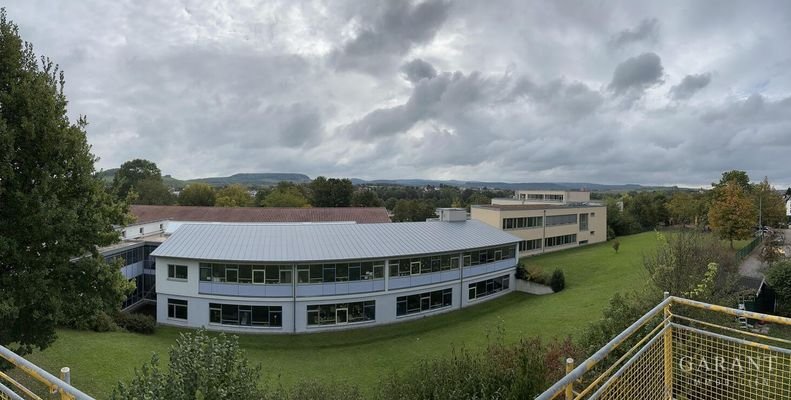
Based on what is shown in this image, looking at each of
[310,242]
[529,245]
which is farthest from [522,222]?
[310,242]

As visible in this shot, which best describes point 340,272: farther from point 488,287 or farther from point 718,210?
point 718,210

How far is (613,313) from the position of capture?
1301 cm

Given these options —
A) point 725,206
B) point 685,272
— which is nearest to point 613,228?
point 725,206

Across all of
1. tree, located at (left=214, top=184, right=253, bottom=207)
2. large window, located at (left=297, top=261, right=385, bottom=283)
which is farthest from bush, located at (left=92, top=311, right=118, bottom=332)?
tree, located at (left=214, top=184, right=253, bottom=207)

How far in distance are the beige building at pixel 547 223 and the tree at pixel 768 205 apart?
17265 millimetres

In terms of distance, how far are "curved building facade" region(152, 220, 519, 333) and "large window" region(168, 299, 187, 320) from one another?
6 centimetres

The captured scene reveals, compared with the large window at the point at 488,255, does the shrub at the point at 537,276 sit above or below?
below

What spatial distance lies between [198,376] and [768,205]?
68.9m

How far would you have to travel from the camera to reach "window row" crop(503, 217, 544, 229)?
5020 centimetres

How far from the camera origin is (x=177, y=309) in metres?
29.3

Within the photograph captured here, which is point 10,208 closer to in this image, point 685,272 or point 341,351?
point 341,351

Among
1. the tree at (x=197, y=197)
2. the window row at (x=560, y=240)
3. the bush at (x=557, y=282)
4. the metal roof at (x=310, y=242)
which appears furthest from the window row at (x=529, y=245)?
the tree at (x=197, y=197)

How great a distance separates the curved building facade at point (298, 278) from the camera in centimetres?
2809

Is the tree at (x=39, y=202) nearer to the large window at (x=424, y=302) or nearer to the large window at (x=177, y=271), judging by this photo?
the large window at (x=177, y=271)
